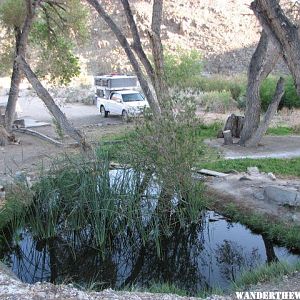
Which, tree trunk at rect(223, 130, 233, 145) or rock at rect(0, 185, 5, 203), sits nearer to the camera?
rock at rect(0, 185, 5, 203)

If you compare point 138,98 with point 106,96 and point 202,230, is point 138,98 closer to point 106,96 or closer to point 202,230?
point 106,96

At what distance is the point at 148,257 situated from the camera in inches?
292

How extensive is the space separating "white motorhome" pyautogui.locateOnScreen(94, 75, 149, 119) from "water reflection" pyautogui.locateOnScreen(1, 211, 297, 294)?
13248mm

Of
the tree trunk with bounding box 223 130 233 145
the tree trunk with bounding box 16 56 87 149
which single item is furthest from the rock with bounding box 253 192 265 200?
the tree trunk with bounding box 223 130 233 145

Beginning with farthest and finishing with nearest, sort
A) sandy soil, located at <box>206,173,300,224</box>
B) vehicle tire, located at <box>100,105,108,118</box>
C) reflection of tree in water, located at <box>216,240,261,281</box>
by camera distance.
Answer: vehicle tire, located at <box>100,105,108,118</box> < sandy soil, located at <box>206,173,300,224</box> < reflection of tree in water, located at <box>216,240,261,281</box>

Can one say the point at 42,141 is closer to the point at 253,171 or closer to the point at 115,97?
the point at 253,171

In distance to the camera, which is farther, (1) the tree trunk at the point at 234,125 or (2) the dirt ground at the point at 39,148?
(1) the tree trunk at the point at 234,125

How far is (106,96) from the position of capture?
2678 cm

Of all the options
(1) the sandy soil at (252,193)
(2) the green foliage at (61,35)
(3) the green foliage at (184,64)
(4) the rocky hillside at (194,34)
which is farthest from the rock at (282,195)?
(4) the rocky hillside at (194,34)

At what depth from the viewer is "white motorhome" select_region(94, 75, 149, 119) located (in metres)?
23.5

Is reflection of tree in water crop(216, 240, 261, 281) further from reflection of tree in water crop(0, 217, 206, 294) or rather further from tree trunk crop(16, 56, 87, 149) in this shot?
tree trunk crop(16, 56, 87, 149)

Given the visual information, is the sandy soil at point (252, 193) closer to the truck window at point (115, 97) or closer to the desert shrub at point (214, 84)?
the truck window at point (115, 97)

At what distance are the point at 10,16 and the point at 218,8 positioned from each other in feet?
149

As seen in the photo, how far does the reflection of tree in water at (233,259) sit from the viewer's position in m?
6.97
